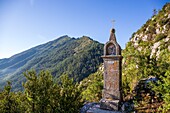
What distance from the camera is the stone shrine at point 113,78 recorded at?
974cm

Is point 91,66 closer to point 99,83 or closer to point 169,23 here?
point 169,23

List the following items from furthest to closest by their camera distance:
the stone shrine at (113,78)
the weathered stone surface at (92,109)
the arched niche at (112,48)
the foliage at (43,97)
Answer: the arched niche at (112,48) < the stone shrine at (113,78) < the weathered stone surface at (92,109) < the foliage at (43,97)

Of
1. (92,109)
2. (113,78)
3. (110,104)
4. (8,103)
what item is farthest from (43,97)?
(113,78)

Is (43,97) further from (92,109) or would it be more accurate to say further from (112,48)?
(112,48)

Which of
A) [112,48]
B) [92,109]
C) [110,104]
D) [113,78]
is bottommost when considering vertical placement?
[92,109]

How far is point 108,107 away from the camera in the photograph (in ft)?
31.9

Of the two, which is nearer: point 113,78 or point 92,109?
point 92,109

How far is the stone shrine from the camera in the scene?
32.0 feet

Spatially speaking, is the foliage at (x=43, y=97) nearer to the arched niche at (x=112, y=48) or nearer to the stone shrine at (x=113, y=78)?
the stone shrine at (x=113, y=78)

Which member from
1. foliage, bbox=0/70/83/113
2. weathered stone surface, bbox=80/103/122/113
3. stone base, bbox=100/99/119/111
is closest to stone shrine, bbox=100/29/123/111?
stone base, bbox=100/99/119/111

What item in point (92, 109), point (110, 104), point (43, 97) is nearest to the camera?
point (43, 97)

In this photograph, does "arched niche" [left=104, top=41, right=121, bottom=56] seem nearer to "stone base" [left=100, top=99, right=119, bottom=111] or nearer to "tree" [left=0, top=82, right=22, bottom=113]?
"stone base" [left=100, top=99, right=119, bottom=111]

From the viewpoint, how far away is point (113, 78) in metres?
9.95

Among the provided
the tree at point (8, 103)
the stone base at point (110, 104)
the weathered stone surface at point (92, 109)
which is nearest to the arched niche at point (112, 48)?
the stone base at point (110, 104)
